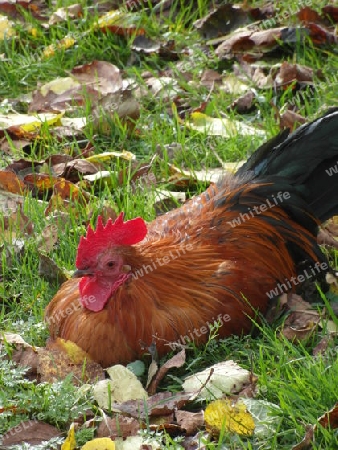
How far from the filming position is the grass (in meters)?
3.10

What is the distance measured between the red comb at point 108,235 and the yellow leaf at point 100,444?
82 cm

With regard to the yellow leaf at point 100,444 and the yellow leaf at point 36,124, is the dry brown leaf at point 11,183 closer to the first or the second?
the yellow leaf at point 36,124

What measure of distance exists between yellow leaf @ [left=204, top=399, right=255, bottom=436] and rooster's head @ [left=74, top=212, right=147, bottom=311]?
29.2 inches

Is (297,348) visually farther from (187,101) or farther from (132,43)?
(132,43)

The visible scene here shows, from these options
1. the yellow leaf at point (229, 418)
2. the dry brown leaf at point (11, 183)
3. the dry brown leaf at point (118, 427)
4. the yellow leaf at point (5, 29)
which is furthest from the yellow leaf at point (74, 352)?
the yellow leaf at point (5, 29)

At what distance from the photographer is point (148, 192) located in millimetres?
4793

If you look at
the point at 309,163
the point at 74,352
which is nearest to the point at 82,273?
the point at 74,352

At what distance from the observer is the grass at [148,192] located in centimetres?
310

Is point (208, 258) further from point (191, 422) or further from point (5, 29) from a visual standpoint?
point (5, 29)

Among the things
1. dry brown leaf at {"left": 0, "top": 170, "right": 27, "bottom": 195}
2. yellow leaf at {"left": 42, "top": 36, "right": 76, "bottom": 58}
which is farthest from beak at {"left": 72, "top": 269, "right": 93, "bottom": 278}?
yellow leaf at {"left": 42, "top": 36, "right": 76, "bottom": 58}

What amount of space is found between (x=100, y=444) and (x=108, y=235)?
2.99ft

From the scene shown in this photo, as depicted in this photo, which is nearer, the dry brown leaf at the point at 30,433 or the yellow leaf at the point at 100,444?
the yellow leaf at the point at 100,444

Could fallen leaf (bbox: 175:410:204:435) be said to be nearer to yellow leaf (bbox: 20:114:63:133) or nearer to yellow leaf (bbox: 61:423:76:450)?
yellow leaf (bbox: 61:423:76:450)

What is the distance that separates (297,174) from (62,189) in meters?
1.42
